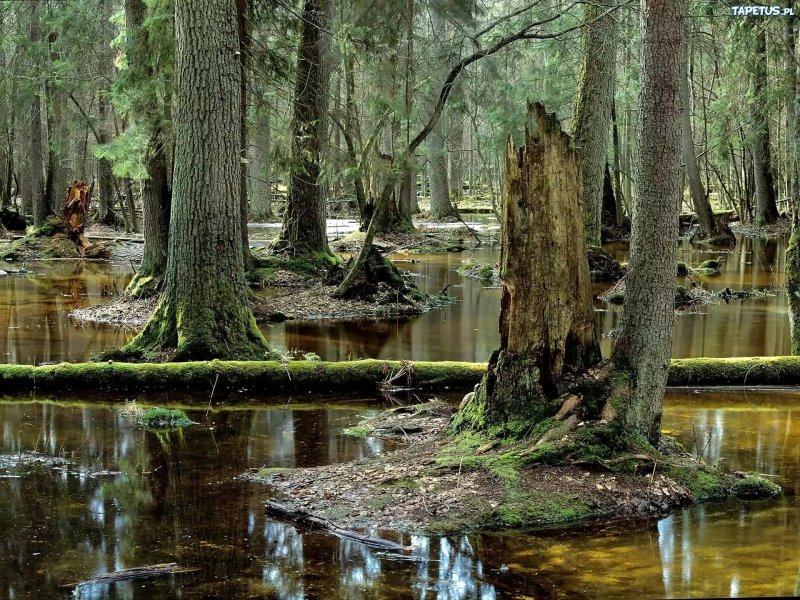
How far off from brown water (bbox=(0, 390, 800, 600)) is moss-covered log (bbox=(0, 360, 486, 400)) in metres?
1.78

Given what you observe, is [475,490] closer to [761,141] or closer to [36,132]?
[36,132]

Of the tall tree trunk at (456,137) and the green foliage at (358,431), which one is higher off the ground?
the tall tree trunk at (456,137)

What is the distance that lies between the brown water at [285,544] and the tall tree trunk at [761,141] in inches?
778

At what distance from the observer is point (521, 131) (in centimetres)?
1600

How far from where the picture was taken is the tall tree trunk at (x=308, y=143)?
15953 millimetres

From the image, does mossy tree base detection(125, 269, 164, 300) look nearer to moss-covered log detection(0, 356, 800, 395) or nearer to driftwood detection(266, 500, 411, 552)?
moss-covered log detection(0, 356, 800, 395)

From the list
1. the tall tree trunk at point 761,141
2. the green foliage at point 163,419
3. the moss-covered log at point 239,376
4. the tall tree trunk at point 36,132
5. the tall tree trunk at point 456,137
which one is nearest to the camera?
the green foliage at point 163,419

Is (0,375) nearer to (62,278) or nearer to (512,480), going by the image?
(512,480)

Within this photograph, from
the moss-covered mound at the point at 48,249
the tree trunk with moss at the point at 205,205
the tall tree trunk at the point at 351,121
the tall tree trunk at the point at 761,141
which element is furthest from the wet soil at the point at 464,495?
the tall tree trunk at the point at 761,141

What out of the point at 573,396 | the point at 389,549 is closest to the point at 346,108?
the point at 573,396

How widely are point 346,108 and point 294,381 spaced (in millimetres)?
7428

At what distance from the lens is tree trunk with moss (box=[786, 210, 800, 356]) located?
1012 centimetres

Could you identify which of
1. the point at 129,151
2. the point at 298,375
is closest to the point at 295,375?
the point at 298,375

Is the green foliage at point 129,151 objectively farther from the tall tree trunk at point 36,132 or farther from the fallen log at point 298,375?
the tall tree trunk at point 36,132
